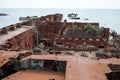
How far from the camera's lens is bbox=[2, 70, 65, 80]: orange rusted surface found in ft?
20.4

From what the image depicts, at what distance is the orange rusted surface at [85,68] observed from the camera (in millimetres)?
5488

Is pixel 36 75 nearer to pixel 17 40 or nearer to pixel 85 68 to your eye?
pixel 85 68

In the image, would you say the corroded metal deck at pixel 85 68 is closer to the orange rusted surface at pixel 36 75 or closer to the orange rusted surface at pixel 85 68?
the orange rusted surface at pixel 85 68

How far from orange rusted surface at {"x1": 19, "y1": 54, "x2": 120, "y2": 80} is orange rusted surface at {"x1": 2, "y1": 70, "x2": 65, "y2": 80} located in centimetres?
44

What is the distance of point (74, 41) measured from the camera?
14898 millimetres

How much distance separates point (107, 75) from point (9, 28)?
51.4ft

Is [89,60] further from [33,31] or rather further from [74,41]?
[33,31]

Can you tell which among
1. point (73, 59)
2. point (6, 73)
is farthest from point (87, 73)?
point (6, 73)

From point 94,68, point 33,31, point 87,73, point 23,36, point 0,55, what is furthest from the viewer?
point 33,31

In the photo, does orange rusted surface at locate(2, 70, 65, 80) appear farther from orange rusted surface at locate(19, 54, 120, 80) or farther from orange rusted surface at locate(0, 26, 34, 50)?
orange rusted surface at locate(0, 26, 34, 50)

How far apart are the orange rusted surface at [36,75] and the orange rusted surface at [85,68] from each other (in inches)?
17.3

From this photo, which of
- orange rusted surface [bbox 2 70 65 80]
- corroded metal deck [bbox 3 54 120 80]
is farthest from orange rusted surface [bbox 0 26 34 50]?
corroded metal deck [bbox 3 54 120 80]

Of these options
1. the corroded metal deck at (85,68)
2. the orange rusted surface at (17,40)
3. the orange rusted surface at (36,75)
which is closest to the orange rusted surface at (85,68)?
the corroded metal deck at (85,68)

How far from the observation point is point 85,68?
20.2 feet
